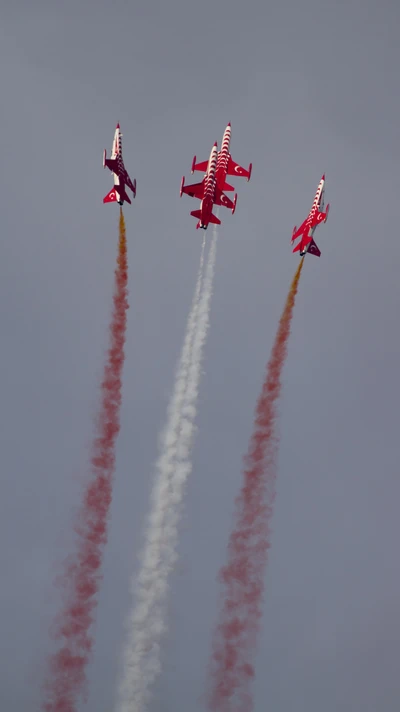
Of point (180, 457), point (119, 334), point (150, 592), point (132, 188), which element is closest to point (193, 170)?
point (132, 188)

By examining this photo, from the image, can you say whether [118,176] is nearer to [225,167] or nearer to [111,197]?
[111,197]

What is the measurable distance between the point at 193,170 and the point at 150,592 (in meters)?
38.5

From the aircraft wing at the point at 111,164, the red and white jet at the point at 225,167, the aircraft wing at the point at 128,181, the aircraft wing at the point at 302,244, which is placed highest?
the red and white jet at the point at 225,167

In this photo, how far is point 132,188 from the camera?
11231 cm

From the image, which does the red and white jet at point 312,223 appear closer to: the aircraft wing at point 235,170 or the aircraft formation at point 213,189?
the aircraft formation at point 213,189

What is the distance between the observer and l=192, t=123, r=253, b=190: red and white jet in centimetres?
11700

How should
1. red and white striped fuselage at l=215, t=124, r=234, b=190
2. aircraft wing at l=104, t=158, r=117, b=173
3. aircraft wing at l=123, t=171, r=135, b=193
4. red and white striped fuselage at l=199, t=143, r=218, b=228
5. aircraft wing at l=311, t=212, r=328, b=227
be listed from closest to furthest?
aircraft wing at l=104, t=158, r=117, b=173 → aircraft wing at l=123, t=171, r=135, b=193 → red and white striped fuselage at l=199, t=143, r=218, b=228 → aircraft wing at l=311, t=212, r=328, b=227 → red and white striped fuselage at l=215, t=124, r=234, b=190

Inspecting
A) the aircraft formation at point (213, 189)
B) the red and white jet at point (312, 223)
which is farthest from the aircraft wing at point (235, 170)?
the red and white jet at point (312, 223)

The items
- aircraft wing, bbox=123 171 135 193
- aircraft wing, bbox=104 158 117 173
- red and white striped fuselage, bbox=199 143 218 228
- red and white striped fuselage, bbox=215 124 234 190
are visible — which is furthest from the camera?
red and white striped fuselage, bbox=215 124 234 190

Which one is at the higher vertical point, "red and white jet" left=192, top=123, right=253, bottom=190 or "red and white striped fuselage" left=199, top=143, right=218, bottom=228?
"red and white jet" left=192, top=123, right=253, bottom=190

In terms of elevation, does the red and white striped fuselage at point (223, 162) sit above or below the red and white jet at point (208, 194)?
above

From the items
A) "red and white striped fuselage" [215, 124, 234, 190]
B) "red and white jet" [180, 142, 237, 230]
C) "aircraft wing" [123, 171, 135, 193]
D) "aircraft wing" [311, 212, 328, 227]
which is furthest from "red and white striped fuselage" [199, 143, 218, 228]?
"aircraft wing" [311, 212, 328, 227]

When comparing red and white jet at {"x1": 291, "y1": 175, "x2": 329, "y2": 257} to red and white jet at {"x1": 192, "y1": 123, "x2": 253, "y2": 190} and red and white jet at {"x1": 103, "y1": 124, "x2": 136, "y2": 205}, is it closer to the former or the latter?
red and white jet at {"x1": 192, "y1": 123, "x2": 253, "y2": 190}

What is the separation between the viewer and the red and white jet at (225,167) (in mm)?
117000
